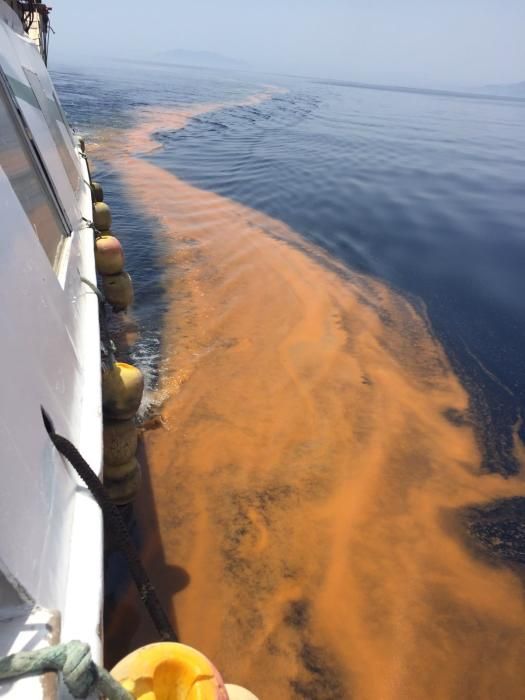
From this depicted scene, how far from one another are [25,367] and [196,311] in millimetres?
5400

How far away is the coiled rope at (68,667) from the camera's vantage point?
4.14 feet

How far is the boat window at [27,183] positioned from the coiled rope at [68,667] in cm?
272

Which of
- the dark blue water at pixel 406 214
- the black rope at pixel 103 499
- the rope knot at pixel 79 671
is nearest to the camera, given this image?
the rope knot at pixel 79 671

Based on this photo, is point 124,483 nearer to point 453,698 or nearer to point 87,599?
point 87,599

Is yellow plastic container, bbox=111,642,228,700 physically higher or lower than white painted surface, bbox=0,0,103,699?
lower

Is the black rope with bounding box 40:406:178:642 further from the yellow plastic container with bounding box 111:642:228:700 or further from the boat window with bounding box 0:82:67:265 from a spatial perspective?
the boat window with bounding box 0:82:67:265

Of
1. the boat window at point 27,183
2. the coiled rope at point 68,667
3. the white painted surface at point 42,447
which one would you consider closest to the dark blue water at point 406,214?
the boat window at point 27,183

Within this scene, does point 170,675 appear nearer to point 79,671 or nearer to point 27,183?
point 79,671

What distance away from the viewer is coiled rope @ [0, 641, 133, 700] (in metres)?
1.26

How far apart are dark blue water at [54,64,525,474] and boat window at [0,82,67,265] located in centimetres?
251

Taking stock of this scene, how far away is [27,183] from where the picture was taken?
3.62 meters

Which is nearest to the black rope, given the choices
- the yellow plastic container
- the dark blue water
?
the yellow plastic container

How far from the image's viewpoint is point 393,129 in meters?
28.4

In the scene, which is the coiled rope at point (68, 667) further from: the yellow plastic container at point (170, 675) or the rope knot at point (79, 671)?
the yellow plastic container at point (170, 675)
